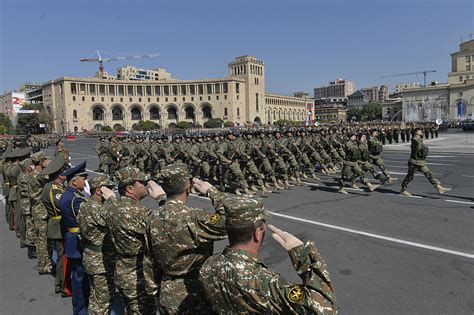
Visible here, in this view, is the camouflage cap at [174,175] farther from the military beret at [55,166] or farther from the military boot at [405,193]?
the military boot at [405,193]

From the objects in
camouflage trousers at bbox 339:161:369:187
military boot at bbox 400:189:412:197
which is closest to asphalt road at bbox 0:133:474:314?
military boot at bbox 400:189:412:197

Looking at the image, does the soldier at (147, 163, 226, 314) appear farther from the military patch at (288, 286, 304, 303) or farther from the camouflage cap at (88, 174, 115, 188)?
the camouflage cap at (88, 174, 115, 188)

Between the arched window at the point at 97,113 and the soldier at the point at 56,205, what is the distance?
341ft

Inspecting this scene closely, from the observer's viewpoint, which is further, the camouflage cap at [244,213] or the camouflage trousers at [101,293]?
the camouflage trousers at [101,293]

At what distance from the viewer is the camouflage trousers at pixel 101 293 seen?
3986mm

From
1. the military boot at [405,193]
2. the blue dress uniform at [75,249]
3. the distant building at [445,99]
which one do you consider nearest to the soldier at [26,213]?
the blue dress uniform at [75,249]

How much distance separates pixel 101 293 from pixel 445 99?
3952 inches

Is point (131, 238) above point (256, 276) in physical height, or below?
below

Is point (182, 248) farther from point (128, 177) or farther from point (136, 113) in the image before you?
point (136, 113)

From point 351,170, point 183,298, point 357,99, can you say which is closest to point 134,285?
point 183,298

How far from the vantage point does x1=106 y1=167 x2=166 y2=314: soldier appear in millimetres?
3400

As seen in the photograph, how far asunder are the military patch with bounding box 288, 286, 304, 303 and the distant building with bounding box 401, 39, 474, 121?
3708 inches

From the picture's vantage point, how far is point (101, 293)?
401 centimetres

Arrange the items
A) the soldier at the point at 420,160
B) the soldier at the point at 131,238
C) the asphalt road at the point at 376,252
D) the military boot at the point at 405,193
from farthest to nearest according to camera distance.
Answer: the military boot at the point at 405,193
the soldier at the point at 420,160
the asphalt road at the point at 376,252
the soldier at the point at 131,238
